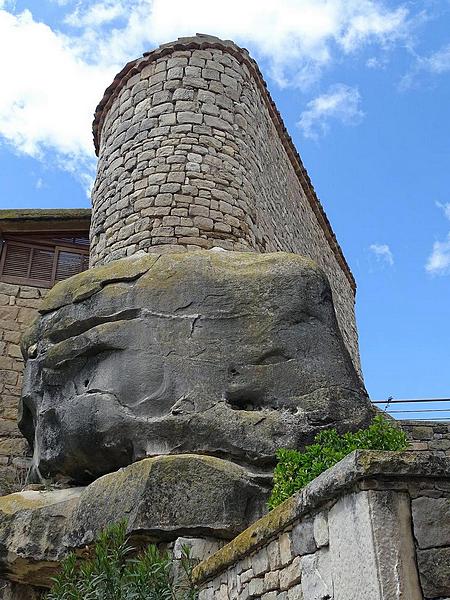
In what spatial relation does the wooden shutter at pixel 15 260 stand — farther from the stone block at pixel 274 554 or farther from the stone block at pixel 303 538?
the stone block at pixel 303 538

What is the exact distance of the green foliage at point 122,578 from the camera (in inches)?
150

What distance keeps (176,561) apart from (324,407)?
183 centimetres

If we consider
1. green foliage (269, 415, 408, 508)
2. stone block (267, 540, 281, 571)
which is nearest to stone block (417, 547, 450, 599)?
stone block (267, 540, 281, 571)

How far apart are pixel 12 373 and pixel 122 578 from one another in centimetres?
521

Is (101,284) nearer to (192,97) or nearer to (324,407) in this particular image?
(324,407)

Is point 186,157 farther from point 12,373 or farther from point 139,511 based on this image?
point 139,511

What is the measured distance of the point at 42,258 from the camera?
987 centimetres

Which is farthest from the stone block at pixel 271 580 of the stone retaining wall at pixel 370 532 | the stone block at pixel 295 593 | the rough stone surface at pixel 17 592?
the rough stone surface at pixel 17 592

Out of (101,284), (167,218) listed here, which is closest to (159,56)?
(167,218)

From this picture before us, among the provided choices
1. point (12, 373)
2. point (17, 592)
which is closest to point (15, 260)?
point (12, 373)

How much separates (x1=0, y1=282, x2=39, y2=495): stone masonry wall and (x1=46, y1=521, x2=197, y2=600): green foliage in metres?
3.60

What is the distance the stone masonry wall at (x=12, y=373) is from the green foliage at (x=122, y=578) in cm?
360

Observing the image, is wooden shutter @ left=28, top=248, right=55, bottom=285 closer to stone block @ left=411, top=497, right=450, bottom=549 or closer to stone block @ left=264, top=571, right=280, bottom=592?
stone block @ left=264, top=571, right=280, bottom=592

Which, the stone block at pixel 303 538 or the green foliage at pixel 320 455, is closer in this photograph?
the stone block at pixel 303 538
